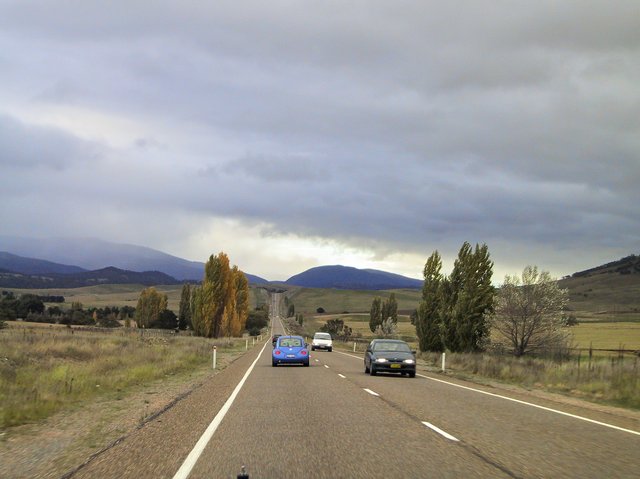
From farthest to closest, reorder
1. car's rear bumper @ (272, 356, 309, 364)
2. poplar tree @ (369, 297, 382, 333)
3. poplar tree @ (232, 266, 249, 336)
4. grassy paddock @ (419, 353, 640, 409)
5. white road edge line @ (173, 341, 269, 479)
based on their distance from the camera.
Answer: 1. poplar tree @ (369, 297, 382, 333)
2. poplar tree @ (232, 266, 249, 336)
3. car's rear bumper @ (272, 356, 309, 364)
4. grassy paddock @ (419, 353, 640, 409)
5. white road edge line @ (173, 341, 269, 479)

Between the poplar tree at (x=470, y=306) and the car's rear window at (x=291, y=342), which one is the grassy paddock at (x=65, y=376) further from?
the poplar tree at (x=470, y=306)

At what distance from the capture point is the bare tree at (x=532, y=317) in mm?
45906

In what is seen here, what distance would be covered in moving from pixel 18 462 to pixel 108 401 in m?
7.62

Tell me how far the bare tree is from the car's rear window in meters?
20.0

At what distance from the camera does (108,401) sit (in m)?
15.8

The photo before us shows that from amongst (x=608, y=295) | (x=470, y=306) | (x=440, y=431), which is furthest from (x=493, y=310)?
(x=608, y=295)

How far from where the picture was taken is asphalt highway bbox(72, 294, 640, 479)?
7750 mm

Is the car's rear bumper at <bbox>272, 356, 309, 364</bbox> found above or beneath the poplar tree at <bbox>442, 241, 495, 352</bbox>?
beneath

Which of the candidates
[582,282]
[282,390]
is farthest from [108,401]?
[582,282]

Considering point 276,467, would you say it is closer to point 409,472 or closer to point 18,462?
point 409,472

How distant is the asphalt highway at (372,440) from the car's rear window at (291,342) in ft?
50.0

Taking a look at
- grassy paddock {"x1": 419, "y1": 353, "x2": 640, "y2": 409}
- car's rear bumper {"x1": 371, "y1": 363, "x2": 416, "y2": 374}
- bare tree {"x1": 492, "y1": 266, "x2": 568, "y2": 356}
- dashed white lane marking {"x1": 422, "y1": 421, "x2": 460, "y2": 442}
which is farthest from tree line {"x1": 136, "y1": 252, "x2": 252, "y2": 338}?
dashed white lane marking {"x1": 422, "y1": 421, "x2": 460, "y2": 442}

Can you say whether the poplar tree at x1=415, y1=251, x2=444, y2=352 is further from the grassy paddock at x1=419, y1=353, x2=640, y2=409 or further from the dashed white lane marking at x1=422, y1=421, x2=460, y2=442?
the dashed white lane marking at x1=422, y1=421, x2=460, y2=442

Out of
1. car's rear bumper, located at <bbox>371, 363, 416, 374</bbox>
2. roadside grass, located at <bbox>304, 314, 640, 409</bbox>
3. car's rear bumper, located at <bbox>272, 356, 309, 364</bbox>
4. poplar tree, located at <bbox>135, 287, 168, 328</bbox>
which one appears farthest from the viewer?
poplar tree, located at <bbox>135, 287, 168, 328</bbox>
